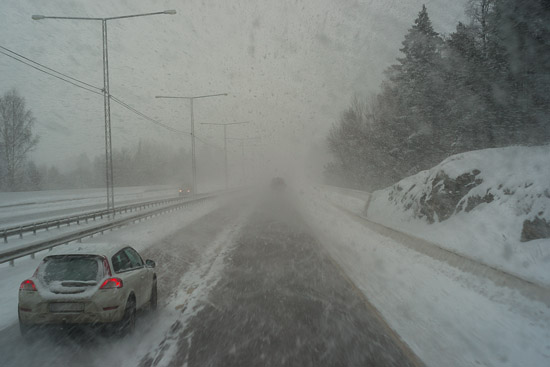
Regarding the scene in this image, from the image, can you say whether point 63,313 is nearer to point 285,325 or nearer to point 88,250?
point 88,250

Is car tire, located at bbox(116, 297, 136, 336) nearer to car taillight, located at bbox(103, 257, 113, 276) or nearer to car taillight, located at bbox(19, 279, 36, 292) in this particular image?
car taillight, located at bbox(103, 257, 113, 276)

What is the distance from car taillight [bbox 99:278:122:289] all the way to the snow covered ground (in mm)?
4313

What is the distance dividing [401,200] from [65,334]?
1656 cm

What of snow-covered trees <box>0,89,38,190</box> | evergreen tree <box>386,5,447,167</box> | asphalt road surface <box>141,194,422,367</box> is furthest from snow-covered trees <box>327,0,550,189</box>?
snow-covered trees <box>0,89,38,190</box>

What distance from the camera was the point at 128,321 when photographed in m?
5.33

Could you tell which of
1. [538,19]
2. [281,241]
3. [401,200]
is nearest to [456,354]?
[281,241]

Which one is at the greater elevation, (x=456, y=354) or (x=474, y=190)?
(x=474, y=190)

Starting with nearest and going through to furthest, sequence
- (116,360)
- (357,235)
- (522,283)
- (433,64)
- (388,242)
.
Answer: (116,360), (522,283), (388,242), (357,235), (433,64)

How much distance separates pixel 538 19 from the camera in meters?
19.5

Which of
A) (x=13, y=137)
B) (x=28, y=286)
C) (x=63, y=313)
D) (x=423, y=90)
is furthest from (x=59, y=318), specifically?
(x=13, y=137)

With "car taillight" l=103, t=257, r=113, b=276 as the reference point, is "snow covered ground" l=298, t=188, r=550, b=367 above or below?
below

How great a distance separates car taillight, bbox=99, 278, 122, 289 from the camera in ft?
16.7

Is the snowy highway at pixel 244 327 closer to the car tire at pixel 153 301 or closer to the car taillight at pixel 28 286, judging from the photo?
the car tire at pixel 153 301

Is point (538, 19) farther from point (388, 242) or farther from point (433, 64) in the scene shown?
point (388, 242)
